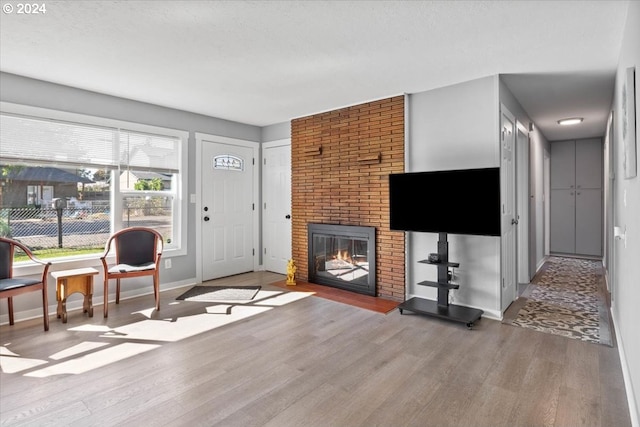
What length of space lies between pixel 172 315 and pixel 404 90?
3450 mm

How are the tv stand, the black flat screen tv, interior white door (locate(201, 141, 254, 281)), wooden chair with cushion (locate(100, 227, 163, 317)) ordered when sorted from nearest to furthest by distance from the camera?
the black flat screen tv → the tv stand → wooden chair with cushion (locate(100, 227, 163, 317)) → interior white door (locate(201, 141, 254, 281))

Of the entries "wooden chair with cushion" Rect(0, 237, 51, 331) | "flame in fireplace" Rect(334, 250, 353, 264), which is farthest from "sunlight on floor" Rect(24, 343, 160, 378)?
"flame in fireplace" Rect(334, 250, 353, 264)

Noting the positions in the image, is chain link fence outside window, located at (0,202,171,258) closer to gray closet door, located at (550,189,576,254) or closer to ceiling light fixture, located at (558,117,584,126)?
ceiling light fixture, located at (558,117,584,126)

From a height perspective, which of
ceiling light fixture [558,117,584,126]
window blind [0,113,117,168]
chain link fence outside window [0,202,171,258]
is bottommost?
chain link fence outside window [0,202,171,258]

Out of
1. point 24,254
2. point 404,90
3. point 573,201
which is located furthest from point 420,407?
point 573,201

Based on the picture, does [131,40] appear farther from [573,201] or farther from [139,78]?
[573,201]

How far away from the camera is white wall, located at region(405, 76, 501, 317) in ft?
11.5

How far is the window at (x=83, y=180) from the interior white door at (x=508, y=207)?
12.8 feet

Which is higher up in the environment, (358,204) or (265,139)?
(265,139)

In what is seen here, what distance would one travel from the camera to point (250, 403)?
2.10 meters

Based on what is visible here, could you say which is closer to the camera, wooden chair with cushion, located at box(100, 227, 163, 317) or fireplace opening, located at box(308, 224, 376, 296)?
wooden chair with cushion, located at box(100, 227, 163, 317)

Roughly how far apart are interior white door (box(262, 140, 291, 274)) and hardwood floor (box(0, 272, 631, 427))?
2.10m

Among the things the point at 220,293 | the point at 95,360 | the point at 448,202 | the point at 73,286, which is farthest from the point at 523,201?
the point at 73,286

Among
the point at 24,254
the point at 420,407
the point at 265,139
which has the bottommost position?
the point at 420,407
